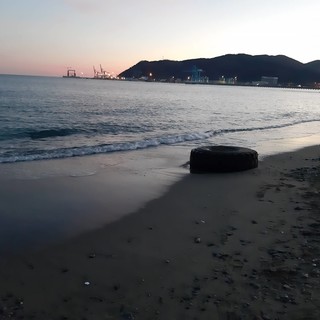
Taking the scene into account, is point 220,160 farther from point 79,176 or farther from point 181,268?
point 181,268

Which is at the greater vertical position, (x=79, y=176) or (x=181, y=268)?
(x=181, y=268)

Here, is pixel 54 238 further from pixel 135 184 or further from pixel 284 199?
pixel 284 199

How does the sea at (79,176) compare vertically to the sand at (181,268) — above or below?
below

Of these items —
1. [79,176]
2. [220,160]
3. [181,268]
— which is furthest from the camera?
[220,160]

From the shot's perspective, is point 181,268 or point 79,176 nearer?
point 181,268

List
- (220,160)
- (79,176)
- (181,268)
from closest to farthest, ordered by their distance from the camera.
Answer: (181,268)
(79,176)
(220,160)

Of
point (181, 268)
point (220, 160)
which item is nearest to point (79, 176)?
point (220, 160)

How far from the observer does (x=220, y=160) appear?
12055 millimetres

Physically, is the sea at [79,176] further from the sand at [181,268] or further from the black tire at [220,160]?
the sand at [181,268]

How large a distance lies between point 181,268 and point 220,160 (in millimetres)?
7002

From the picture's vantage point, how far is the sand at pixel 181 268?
4.38 m

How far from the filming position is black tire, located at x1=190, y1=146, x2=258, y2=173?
12.0 m

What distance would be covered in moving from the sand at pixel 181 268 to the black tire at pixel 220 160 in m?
3.50

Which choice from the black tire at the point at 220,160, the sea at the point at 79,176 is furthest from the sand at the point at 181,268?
the black tire at the point at 220,160
